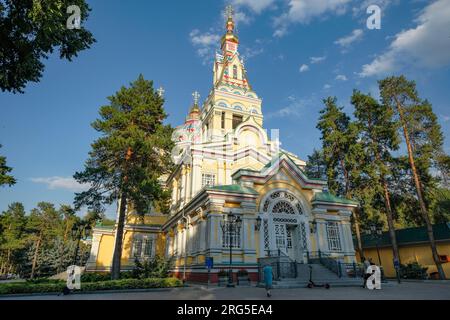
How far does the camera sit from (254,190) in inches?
762

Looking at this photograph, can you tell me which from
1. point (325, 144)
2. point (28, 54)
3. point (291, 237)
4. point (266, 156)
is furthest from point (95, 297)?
point (325, 144)

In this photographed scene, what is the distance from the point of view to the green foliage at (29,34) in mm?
9227

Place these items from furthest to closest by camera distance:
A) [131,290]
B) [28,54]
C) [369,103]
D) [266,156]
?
[266,156] → [369,103] → [131,290] → [28,54]

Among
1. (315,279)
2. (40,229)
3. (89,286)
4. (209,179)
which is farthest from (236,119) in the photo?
(40,229)

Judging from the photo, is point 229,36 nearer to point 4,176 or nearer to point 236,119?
point 236,119

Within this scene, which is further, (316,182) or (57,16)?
(316,182)

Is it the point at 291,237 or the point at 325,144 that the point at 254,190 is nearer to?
the point at 291,237

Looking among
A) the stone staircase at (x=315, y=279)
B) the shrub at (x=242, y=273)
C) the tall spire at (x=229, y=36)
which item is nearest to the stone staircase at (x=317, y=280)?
the stone staircase at (x=315, y=279)

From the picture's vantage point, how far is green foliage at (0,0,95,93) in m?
9.23

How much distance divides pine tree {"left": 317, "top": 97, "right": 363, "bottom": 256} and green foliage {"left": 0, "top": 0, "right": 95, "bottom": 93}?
74.7ft

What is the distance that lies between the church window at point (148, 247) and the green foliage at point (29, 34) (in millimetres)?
21256

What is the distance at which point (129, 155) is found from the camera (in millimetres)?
20188

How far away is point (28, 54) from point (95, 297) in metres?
10.2
